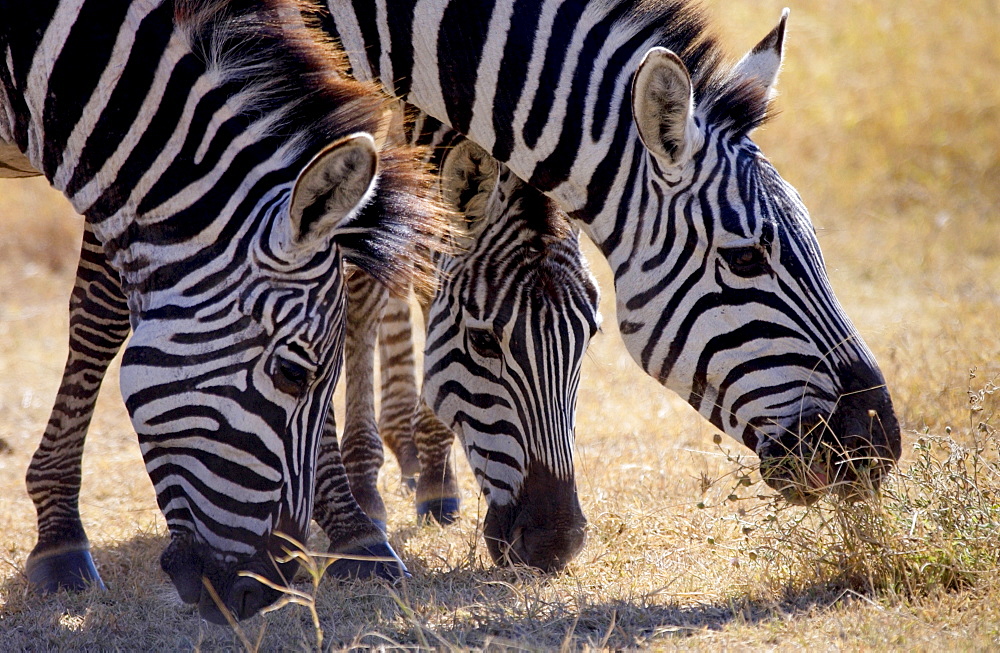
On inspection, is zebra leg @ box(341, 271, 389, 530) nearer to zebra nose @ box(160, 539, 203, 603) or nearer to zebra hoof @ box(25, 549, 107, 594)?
zebra hoof @ box(25, 549, 107, 594)

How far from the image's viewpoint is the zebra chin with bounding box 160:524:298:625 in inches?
133

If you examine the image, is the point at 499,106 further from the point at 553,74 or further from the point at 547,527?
the point at 547,527

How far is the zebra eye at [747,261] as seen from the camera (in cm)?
393

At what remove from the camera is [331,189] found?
3260mm

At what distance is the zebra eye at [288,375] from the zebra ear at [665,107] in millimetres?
1630

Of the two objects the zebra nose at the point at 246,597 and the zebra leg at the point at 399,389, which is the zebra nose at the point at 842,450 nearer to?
the zebra nose at the point at 246,597

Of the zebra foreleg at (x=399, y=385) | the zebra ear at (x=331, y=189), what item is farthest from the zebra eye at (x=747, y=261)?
the zebra foreleg at (x=399, y=385)

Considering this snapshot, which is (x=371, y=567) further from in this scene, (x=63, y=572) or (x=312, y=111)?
(x=312, y=111)

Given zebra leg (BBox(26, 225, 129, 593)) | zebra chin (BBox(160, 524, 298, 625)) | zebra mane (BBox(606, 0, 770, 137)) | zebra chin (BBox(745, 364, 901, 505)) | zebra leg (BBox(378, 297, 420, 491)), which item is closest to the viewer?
zebra chin (BBox(160, 524, 298, 625))

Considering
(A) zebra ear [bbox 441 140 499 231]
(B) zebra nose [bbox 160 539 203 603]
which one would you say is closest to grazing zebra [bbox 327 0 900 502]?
(A) zebra ear [bbox 441 140 499 231]

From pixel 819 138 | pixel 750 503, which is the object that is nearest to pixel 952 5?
pixel 819 138

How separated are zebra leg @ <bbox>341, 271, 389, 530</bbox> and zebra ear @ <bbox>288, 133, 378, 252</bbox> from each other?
6.30 feet

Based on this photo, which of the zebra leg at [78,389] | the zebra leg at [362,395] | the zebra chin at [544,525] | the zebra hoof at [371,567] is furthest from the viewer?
the zebra leg at [362,395]

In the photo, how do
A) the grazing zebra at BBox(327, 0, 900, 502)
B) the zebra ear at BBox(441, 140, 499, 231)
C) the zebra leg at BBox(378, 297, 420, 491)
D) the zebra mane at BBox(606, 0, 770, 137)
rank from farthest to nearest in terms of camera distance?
1. the zebra leg at BBox(378, 297, 420, 491)
2. the zebra ear at BBox(441, 140, 499, 231)
3. the zebra mane at BBox(606, 0, 770, 137)
4. the grazing zebra at BBox(327, 0, 900, 502)
